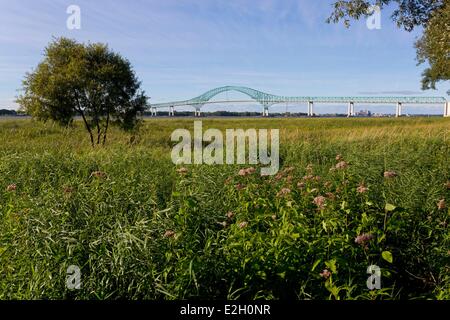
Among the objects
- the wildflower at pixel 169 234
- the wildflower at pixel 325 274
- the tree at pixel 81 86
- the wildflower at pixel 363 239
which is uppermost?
the tree at pixel 81 86

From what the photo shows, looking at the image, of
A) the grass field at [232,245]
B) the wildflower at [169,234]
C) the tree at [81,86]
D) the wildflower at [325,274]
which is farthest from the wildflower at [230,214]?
the tree at [81,86]

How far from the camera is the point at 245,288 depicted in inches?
120

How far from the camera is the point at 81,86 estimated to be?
17.5 metres

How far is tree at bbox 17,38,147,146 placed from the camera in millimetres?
17188

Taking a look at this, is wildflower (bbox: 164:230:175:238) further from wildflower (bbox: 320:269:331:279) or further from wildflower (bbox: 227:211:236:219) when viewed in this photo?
wildflower (bbox: 320:269:331:279)

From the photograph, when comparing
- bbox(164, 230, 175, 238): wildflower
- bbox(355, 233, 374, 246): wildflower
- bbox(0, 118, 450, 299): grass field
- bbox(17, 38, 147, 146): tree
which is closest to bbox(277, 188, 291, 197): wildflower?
bbox(0, 118, 450, 299): grass field

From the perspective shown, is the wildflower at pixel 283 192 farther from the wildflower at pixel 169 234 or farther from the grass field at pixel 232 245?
the wildflower at pixel 169 234

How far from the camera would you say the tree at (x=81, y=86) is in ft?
56.4

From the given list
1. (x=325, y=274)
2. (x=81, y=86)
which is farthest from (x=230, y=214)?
(x=81, y=86)

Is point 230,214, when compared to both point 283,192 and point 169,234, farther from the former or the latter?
point 169,234
